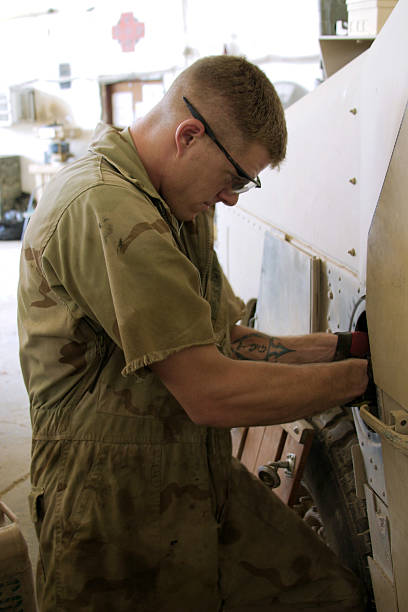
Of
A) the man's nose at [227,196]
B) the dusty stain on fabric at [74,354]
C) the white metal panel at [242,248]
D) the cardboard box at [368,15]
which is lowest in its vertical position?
the white metal panel at [242,248]

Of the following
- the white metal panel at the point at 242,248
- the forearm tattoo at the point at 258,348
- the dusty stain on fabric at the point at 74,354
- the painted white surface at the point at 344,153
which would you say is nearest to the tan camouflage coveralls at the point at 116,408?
the dusty stain on fabric at the point at 74,354

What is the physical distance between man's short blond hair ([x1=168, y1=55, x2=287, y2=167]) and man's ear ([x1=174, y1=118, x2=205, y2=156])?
0.09 ft

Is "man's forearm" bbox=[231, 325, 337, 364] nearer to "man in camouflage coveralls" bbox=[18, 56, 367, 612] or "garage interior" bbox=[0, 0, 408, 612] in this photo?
"garage interior" bbox=[0, 0, 408, 612]

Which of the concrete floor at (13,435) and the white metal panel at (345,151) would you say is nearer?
the white metal panel at (345,151)

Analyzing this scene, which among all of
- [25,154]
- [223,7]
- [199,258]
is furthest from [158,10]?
[199,258]

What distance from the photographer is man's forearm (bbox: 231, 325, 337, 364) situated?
5.76ft

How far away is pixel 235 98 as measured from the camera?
1.36 metres

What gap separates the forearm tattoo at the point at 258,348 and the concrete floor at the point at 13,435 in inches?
51.2

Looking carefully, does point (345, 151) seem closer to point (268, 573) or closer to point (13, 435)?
point (268, 573)

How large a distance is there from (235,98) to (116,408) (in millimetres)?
734

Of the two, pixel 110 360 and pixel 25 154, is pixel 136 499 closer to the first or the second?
pixel 110 360

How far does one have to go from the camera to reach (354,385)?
142 cm

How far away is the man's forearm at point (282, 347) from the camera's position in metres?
1.75

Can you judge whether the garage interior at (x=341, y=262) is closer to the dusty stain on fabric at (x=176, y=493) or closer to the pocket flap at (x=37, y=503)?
the pocket flap at (x=37, y=503)
